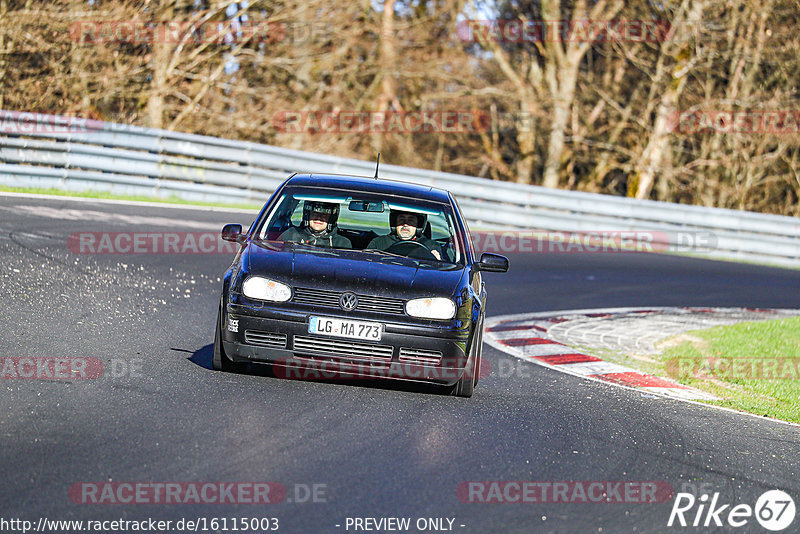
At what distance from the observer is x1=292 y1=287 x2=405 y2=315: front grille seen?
268 inches

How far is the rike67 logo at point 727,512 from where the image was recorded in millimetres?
4982

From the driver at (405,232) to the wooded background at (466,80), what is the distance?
16019 millimetres

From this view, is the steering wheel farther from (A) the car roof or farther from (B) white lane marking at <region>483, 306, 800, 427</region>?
(B) white lane marking at <region>483, 306, 800, 427</region>

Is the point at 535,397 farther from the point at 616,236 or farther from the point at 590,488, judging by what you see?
the point at 616,236

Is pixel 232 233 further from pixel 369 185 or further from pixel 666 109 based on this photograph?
pixel 666 109

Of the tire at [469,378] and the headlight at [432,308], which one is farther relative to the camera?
the tire at [469,378]

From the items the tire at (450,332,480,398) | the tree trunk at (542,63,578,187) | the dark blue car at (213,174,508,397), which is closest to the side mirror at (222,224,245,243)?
the dark blue car at (213,174,508,397)

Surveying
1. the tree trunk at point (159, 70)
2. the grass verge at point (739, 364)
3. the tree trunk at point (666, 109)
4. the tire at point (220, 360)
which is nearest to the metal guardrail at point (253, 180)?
the tree trunk at point (159, 70)

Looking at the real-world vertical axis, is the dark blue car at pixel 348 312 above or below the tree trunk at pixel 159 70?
below

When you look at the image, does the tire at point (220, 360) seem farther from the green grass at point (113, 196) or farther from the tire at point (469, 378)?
the green grass at point (113, 196)

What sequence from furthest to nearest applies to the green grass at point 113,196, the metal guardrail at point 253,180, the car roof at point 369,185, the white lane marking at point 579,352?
the metal guardrail at point 253,180 → the green grass at point 113,196 → the white lane marking at point 579,352 → the car roof at point 369,185

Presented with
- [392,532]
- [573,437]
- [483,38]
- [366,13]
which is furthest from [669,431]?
[483,38]

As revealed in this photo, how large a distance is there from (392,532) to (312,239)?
3.63 m

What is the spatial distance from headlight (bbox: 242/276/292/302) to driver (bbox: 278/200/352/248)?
843 millimetres
